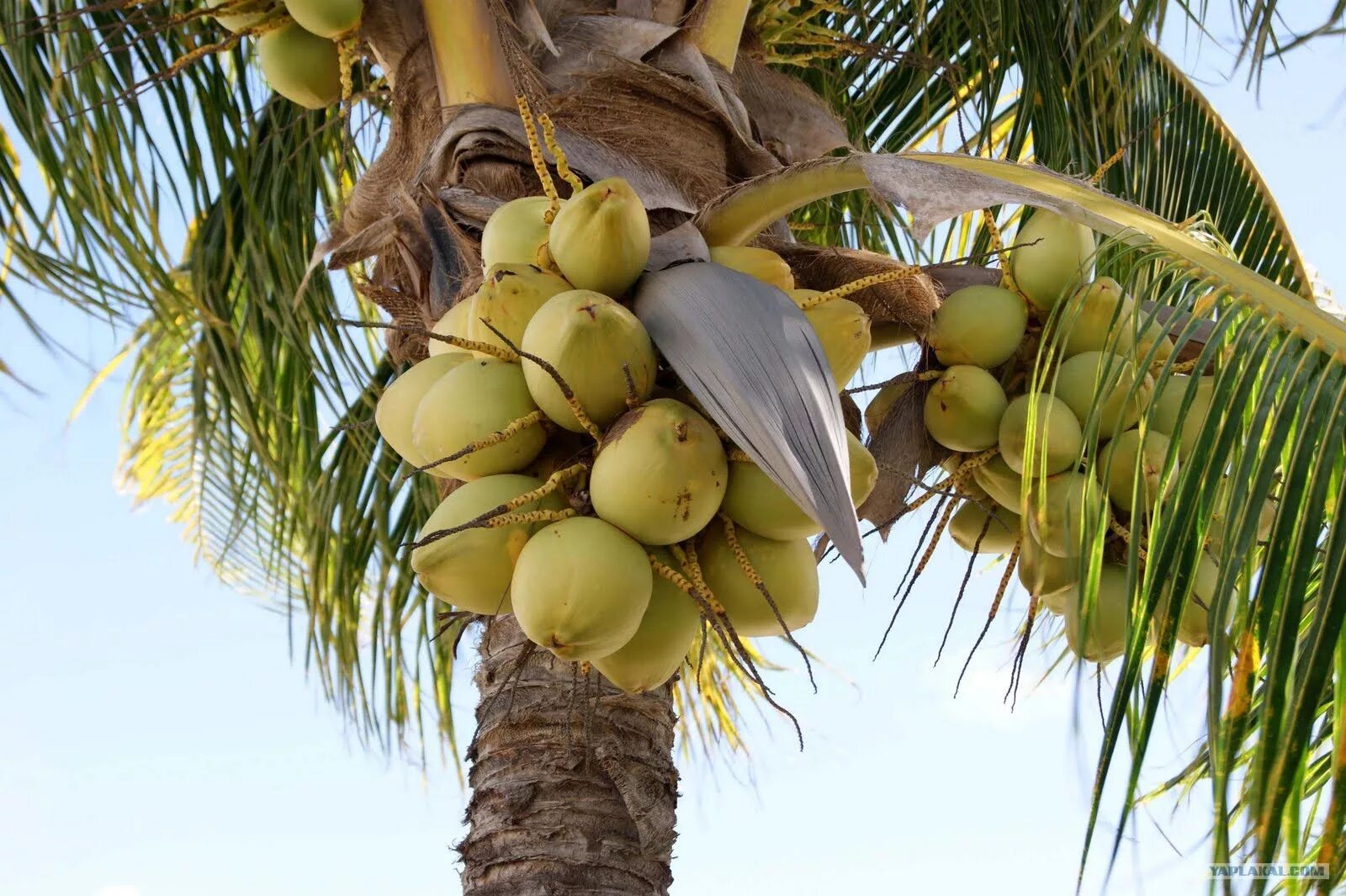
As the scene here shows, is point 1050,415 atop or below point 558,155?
below

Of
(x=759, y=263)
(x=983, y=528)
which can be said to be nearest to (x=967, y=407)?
(x=983, y=528)

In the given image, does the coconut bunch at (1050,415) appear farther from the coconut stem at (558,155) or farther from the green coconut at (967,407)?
the coconut stem at (558,155)

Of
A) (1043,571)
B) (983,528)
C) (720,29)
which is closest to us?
(1043,571)

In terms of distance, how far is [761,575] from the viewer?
149cm

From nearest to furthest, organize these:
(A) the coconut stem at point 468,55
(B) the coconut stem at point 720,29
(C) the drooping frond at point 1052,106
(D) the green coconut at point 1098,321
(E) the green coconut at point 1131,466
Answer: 1. (E) the green coconut at point 1131,466
2. (D) the green coconut at point 1098,321
3. (A) the coconut stem at point 468,55
4. (B) the coconut stem at point 720,29
5. (C) the drooping frond at point 1052,106

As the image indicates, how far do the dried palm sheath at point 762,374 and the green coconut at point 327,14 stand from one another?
0.76m

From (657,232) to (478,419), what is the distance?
452 millimetres

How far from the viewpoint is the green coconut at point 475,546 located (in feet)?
4.69

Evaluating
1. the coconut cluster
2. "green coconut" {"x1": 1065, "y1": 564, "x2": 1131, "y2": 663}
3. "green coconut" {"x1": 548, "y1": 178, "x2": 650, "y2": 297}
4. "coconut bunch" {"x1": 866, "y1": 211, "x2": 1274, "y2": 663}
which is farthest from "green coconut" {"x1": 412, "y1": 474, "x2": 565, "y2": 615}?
"green coconut" {"x1": 1065, "y1": 564, "x2": 1131, "y2": 663}

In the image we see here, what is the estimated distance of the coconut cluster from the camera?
136 centimetres

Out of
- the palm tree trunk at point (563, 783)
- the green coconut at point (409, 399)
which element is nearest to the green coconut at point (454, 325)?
the green coconut at point (409, 399)

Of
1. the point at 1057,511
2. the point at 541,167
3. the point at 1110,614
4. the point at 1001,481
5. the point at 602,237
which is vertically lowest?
the point at 1110,614

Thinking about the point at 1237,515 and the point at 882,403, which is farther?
the point at 882,403

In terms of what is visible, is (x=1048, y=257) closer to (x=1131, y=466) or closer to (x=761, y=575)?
(x=1131, y=466)
